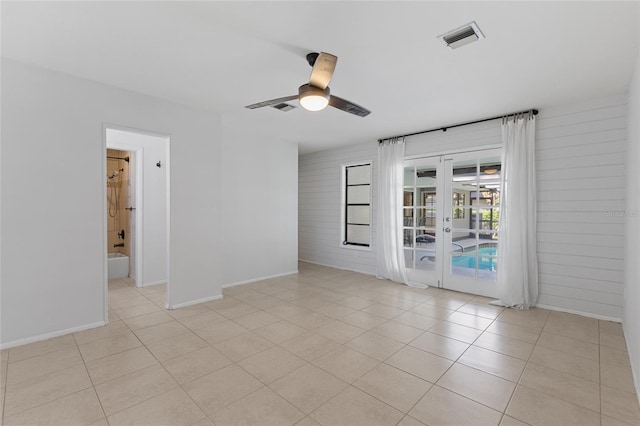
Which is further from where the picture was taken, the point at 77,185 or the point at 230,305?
the point at 230,305

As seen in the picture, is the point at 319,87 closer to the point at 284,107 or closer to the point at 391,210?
the point at 284,107

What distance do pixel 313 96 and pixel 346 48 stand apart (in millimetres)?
504

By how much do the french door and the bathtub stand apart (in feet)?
17.0

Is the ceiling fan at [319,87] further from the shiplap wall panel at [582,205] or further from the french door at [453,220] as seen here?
the shiplap wall panel at [582,205]

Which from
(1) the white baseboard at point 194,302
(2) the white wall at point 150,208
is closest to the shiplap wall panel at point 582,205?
(1) the white baseboard at point 194,302

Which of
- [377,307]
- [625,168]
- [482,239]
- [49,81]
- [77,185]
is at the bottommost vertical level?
[377,307]

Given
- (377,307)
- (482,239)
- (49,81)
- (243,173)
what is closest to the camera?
(49,81)

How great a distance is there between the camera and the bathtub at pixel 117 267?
5.32m

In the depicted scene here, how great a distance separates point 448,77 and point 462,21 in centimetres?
93

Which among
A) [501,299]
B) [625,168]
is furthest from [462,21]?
[501,299]

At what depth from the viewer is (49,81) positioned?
9.57 ft

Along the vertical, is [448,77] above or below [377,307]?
above

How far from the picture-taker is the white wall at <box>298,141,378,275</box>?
6035 mm

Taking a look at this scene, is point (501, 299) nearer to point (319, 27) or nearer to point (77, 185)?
point (319, 27)
